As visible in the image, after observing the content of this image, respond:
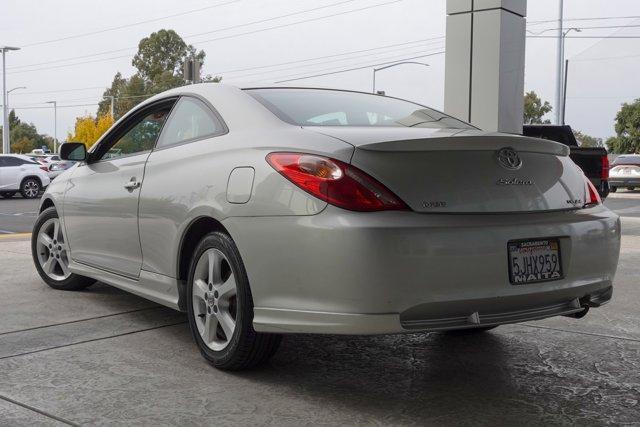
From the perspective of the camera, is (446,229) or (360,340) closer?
(446,229)

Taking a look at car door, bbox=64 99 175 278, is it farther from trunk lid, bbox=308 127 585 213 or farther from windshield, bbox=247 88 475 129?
trunk lid, bbox=308 127 585 213

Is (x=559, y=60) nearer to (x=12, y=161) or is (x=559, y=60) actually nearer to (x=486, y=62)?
(x=12, y=161)

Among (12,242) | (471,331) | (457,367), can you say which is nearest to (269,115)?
(457,367)

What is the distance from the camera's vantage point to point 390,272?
3.03 metres

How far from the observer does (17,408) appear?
3.20m

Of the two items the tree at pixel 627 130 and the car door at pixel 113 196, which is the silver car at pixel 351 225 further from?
the tree at pixel 627 130

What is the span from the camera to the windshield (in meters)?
3.88

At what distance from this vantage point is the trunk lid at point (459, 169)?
3.18 metres

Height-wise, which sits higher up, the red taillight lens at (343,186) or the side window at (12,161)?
the red taillight lens at (343,186)

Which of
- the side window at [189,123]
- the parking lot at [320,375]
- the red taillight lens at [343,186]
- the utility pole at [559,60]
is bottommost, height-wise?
the parking lot at [320,375]

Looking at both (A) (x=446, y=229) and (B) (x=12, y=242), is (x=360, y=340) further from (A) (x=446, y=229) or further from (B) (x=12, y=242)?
(B) (x=12, y=242)

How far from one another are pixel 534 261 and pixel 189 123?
209cm

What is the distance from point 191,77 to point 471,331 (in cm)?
1031

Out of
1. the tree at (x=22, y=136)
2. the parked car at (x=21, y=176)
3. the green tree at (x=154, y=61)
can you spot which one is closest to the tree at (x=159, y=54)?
the green tree at (x=154, y=61)
